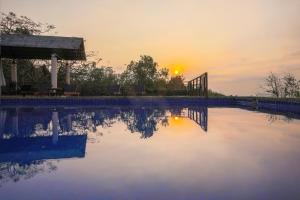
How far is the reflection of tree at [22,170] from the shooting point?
10.9 ft

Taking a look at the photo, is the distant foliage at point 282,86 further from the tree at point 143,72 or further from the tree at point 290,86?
the tree at point 143,72

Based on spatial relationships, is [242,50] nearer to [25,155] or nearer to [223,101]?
[223,101]

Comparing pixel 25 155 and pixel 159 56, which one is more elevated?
pixel 159 56

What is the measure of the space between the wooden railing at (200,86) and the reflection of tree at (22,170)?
501 inches

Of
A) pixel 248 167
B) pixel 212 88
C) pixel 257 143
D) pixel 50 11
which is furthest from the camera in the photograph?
pixel 212 88

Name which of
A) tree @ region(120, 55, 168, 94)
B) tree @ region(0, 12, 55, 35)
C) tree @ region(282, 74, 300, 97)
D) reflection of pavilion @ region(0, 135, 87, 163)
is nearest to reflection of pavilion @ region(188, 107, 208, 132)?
reflection of pavilion @ region(0, 135, 87, 163)

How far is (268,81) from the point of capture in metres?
16.6

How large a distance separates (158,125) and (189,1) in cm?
791

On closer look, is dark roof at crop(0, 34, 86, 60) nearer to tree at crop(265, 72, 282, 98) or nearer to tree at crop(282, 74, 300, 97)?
tree at crop(265, 72, 282, 98)

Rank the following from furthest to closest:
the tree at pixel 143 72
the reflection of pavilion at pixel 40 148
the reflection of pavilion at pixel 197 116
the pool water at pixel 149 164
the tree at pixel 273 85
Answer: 1. the tree at pixel 143 72
2. the tree at pixel 273 85
3. the reflection of pavilion at pixel 197 116
4. the reflection of pavilion at pixel 40 148
5. the pool water at pixel 149 164

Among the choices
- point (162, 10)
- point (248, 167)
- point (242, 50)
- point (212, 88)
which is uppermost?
point (162, 10)

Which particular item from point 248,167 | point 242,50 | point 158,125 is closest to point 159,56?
point 242,50

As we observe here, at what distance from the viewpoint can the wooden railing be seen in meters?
16.0

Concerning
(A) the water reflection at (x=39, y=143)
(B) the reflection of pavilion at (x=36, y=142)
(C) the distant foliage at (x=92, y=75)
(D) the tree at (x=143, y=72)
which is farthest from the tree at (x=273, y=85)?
(B) the reflection of pavilion at (x=36, y=142)
